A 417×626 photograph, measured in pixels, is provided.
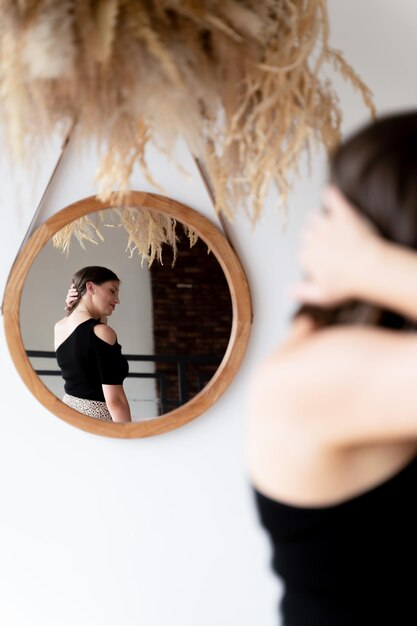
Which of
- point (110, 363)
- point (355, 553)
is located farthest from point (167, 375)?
point (355, 553)

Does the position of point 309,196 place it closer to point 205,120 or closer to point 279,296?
point 279,296

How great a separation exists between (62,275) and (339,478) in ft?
4.41

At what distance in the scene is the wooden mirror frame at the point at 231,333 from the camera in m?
2.13

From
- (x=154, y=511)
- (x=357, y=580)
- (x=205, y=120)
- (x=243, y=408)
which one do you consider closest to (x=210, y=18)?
(x=205, y=120)

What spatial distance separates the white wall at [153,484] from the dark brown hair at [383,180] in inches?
50.2

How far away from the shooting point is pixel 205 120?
1350mm

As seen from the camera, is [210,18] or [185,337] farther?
[185,337]

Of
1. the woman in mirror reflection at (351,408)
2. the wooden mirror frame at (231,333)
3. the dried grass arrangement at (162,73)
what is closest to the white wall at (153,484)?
the wooden mirror frame at (231,333)

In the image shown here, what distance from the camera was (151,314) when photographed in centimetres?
218

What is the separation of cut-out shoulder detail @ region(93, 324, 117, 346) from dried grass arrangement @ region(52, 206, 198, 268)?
0.19m

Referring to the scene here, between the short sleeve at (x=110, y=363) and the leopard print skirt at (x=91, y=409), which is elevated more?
the short sleeve at (x=110, y=363)

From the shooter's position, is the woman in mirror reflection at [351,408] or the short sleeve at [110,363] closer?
the woman in mirror reflection at [351,408]

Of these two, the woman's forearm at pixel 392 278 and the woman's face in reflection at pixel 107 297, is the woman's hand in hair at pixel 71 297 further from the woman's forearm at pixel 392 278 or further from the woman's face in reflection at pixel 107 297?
the woman's forearm at pixel 392 278

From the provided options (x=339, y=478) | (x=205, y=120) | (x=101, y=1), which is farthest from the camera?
(x=205, y=120)
